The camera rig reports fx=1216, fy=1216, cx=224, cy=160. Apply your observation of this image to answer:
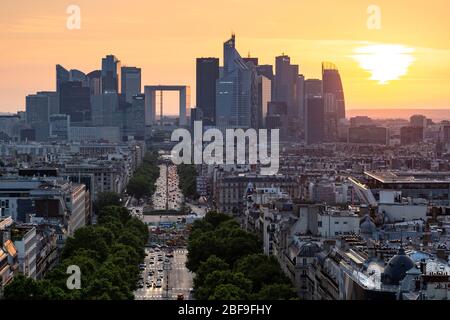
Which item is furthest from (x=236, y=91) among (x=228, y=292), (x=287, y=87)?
(x=228, y=292)

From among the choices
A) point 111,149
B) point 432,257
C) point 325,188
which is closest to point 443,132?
point 111,149

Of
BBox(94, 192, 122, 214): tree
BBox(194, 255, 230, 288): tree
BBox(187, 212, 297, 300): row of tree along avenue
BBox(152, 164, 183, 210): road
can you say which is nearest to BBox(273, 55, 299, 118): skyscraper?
BBox(152, 164, 183, 210): road

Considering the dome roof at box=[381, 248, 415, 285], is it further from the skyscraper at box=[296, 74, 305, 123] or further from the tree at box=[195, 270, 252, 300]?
the skyscraper at box=[296, 74, 305, 123]

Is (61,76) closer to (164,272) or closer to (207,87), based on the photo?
(207,87)

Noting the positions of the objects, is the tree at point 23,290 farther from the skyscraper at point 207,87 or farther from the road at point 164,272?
the skyscraper at point 207,87
